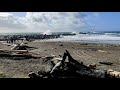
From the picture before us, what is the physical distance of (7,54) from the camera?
56.6 ft

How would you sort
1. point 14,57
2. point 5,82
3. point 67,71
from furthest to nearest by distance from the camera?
point 14,57 < point 67,71 < point 5,82

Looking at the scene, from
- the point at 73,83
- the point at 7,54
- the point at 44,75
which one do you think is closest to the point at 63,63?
the point at 44,75

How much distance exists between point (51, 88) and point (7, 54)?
12.5m

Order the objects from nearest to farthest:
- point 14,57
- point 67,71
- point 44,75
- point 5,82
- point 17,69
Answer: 1. point 5,82
2. point 67,71
3. point 44,75
4. point 17,69
5. point 14,57


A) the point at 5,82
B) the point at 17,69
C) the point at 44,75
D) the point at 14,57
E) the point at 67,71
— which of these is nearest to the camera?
the point at 5,82

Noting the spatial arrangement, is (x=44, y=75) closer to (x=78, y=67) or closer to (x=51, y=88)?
(x=78, y=67)

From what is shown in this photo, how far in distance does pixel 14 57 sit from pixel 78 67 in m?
8.14

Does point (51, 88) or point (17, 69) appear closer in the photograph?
point (51, 88)

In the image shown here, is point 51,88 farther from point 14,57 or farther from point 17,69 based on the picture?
point 14,57
